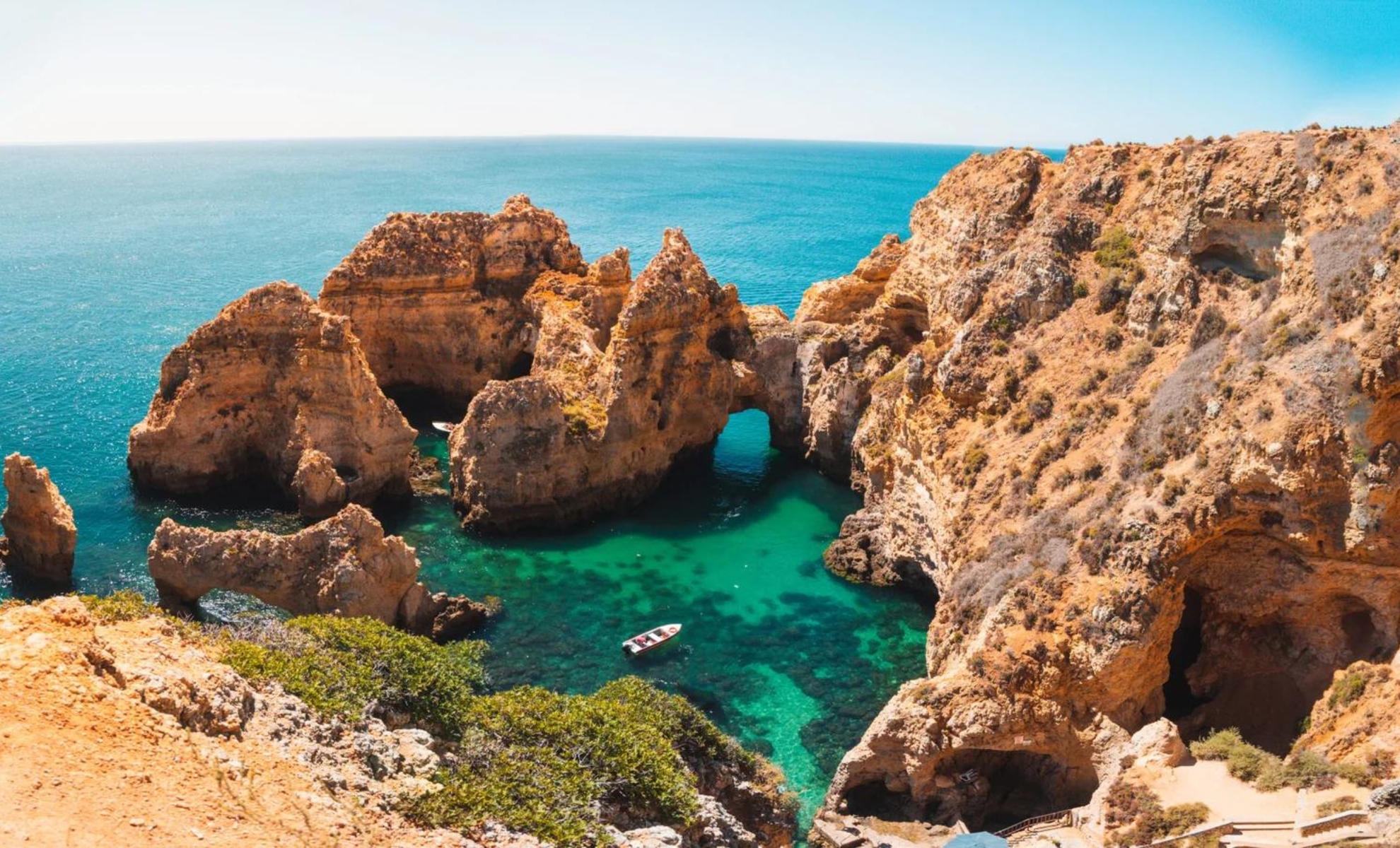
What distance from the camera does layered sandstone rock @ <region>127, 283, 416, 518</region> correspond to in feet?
142

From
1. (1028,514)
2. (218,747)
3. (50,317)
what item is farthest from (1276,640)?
(50,317)

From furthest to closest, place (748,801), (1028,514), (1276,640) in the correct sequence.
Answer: (1028,514)
(1276,640)
(748,801)

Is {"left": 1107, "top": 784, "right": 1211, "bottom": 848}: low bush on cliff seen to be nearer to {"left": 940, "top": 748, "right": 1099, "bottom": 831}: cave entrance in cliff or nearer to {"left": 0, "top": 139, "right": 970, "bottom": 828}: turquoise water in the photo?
{"left": 940, "top": 748, "right": 1099, "bottom": 831}: cave entrance in cliff

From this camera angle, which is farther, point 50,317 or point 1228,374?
point 50,317

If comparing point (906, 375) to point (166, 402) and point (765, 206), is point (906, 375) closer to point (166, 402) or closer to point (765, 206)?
point (166, 402)

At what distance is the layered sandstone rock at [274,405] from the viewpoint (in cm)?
4319

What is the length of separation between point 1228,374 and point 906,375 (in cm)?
1275

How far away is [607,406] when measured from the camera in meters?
44.4

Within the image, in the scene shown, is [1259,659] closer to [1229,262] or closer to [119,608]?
[1229,262]

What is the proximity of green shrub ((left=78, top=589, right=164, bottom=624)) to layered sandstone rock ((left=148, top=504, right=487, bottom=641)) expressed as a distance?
1083 cm

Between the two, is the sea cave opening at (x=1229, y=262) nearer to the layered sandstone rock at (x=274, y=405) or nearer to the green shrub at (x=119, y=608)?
the green shrub at (x=119, y=608)

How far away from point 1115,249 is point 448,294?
3589 cm

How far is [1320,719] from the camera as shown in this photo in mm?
22984

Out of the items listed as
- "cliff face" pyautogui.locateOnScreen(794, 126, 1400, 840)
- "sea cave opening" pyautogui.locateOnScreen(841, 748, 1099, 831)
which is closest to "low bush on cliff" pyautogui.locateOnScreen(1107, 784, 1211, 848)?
"cliff face" pyautogui.locateOnScreen(794, 126, 1400, 840)
